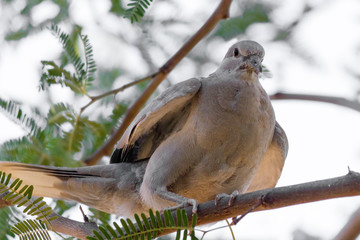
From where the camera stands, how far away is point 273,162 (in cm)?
343

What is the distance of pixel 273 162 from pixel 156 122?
781 mm

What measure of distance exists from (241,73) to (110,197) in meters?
1.10

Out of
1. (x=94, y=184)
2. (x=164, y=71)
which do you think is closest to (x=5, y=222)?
(x=94, y=184)

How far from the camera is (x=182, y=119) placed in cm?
327

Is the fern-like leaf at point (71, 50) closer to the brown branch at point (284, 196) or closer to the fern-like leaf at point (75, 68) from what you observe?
the fern-like leaf at point (75, 68)

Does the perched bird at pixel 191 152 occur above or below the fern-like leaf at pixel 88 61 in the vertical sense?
below

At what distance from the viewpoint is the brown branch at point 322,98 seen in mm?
2658

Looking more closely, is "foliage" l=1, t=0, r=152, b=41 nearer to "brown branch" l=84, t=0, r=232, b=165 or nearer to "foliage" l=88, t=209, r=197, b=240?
"brown branch" l=84, t=0, r=232, b=165

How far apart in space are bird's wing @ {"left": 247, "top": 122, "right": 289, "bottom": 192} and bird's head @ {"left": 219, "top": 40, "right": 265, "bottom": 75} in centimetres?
42

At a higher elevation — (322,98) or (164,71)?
(164,71)

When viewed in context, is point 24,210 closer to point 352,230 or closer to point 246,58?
point 352,230

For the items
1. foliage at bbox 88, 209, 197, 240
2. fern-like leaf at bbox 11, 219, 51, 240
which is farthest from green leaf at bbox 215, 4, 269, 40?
fern-like leaf at bbox 11, 219, 51, 240

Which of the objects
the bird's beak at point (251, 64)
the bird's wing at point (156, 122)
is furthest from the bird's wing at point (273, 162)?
the bird's wing at point (156, 122)

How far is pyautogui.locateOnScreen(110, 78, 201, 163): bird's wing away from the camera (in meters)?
3.12
